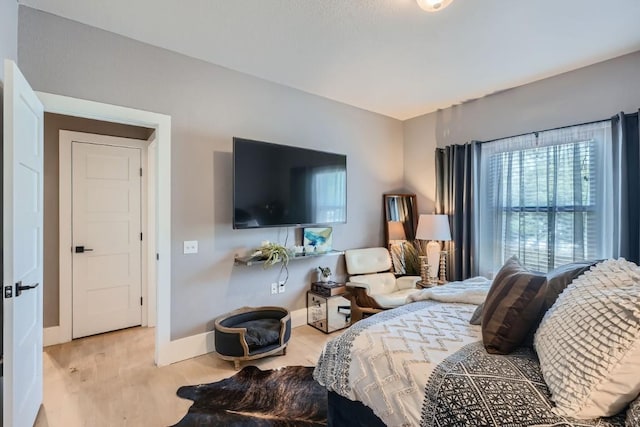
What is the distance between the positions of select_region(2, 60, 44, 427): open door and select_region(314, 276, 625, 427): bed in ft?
5.14

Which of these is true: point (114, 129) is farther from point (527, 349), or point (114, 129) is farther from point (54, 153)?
point (527, 349)

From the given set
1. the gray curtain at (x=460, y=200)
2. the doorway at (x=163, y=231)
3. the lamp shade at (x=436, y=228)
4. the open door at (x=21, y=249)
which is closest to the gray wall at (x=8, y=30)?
the open door at (x=21, y=249)

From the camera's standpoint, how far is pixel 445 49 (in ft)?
8.53

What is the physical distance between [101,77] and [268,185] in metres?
1.56

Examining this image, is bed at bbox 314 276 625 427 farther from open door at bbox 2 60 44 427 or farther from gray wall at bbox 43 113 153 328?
gray wall at bbox 43 113 153 328

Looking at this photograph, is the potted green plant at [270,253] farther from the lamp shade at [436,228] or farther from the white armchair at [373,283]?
the lamp shade at [436,228]

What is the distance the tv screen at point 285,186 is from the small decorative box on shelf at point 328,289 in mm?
698

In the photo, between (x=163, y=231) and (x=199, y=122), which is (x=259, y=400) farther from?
(x=199, y=122)

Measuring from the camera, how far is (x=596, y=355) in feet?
3.34

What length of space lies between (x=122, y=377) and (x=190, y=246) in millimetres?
1139

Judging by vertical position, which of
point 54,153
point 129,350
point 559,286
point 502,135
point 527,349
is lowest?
point 129,350

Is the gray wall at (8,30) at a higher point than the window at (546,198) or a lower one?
higher

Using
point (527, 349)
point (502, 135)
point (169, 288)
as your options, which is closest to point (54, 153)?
point (169, 288)

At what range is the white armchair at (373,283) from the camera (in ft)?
10.8
